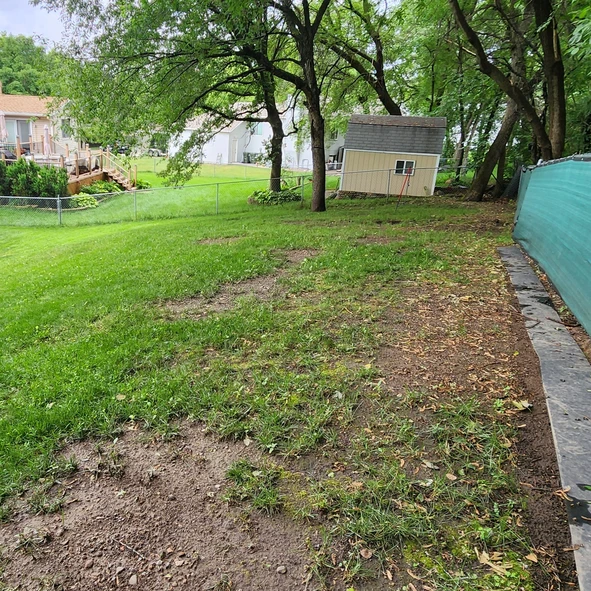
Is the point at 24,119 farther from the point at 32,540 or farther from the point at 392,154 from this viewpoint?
the point at 32,540

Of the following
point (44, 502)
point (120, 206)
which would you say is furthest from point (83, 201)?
point (44, 502)

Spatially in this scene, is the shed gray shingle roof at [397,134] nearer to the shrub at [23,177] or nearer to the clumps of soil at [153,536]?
the shrub at [23,177]

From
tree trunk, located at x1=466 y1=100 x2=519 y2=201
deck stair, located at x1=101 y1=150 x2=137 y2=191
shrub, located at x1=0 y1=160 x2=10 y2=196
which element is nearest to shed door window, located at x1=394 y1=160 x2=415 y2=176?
tree trunk, located at x1=466 y1=100 x2=519 y2=201

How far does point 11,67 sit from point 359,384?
173 feet

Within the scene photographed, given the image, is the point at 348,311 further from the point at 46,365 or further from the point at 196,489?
the point at 46,365

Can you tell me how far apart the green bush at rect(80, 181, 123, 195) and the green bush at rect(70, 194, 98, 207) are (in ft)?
5.56

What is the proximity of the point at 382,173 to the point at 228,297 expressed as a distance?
45.4ft

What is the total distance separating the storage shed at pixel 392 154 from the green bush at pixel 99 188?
11.0 meters

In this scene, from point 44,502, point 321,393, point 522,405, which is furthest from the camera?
point 321,393

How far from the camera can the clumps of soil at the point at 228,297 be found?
470cm

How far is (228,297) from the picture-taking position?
510 cm

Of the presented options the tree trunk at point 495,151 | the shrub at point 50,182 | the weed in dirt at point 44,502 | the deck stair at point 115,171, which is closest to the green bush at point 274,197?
the tree trunk at point 495,151

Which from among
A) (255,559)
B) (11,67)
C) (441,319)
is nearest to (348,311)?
(441,319)

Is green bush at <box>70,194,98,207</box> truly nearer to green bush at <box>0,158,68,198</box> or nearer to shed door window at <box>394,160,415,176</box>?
green bush at <box>0,158,68,198</box>
